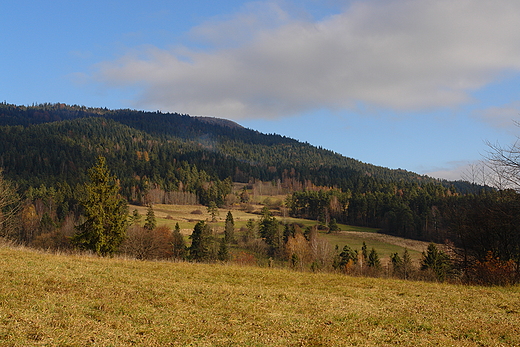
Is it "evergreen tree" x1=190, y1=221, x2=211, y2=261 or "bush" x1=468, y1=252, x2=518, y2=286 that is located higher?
"bush" x1=468, y1=252, x2=518, y2=286

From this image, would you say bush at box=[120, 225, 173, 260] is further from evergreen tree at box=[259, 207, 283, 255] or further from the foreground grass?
the foreground grass

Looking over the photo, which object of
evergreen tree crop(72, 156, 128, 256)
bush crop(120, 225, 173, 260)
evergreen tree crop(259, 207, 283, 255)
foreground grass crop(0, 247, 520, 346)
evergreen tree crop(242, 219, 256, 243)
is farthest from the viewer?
evergreen tree crop(242, 219, 256, 243)

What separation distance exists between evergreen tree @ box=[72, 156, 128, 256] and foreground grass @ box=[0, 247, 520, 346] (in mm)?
16100

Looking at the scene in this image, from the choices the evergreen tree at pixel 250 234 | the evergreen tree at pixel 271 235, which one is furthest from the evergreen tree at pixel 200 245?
the evergreen tree at pixel 250 234

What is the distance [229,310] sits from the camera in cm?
1036

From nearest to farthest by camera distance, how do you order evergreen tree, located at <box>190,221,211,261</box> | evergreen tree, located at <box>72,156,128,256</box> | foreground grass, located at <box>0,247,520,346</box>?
foreground grass, located at <box>0,247,520,346</box> < evergreen tree, located at <box>72,156,128,256</box> < evergreen tree, located at <box>190,221,211,261</box>

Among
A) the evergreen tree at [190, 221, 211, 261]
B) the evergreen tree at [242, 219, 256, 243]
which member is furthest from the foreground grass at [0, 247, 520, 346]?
the evergreen tree at [242, 219, 256, 243]

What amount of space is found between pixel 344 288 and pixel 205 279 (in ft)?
19.5

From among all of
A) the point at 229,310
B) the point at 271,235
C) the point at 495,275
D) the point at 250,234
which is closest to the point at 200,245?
the point at 271,235

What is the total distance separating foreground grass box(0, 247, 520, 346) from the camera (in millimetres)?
7953

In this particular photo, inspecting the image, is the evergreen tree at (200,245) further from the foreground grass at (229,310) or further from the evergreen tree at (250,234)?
the foreground grass at (229,310)

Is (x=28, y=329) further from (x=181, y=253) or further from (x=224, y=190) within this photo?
(x=224, y=190)

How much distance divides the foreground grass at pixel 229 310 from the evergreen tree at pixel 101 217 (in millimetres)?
16100

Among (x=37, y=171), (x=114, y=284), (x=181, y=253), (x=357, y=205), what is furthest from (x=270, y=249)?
(x=37, y=171)
